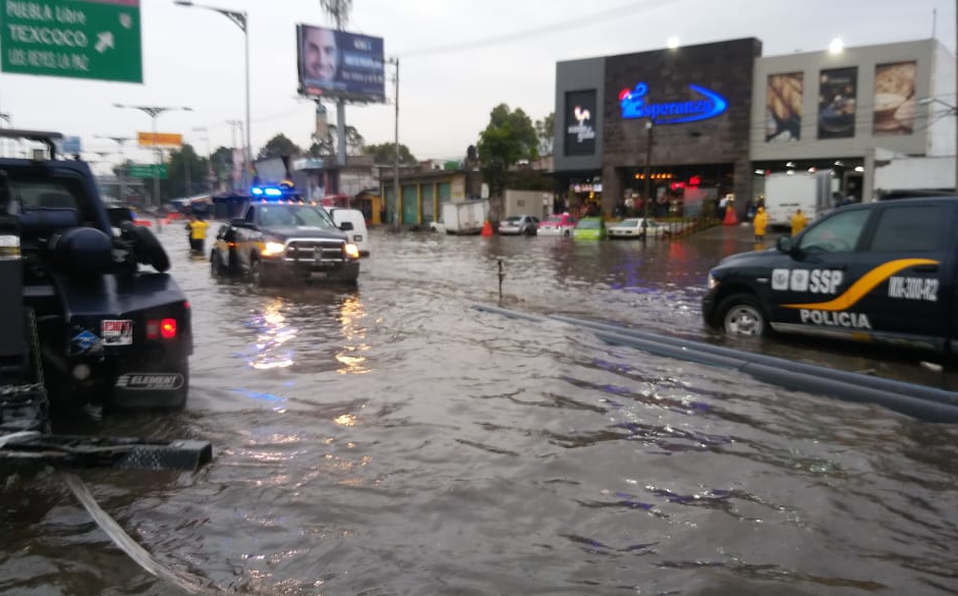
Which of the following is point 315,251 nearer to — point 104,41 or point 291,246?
point 291,246

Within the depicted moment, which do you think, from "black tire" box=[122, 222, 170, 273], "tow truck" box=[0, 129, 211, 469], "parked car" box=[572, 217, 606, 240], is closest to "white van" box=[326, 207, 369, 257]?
"tow truck" box=[0, 129, 211, 469]

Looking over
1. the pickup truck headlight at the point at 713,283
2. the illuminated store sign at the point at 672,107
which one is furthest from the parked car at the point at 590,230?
the pickup truck headlight at the point at 713,283

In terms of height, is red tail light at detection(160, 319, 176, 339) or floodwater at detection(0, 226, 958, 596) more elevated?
red tail light at detection(160, 319, 176, 339)

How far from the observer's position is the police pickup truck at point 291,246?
1413cm

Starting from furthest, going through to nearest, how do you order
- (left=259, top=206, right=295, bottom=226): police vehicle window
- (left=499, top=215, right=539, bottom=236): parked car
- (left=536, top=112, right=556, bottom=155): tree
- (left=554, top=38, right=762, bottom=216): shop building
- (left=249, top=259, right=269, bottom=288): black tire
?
1. (left=536, top=112, right=556, bottom=155): tree
2. (left=554, top=38, right=762, bottom=216): shop building
3. (left=499, top=215, right=539, bottom=236): parked car
4. (left=259, top=206, right=295, bottom=226): police vehicle window
5. (left=249, top=259, right=269, bottom=288): black tire

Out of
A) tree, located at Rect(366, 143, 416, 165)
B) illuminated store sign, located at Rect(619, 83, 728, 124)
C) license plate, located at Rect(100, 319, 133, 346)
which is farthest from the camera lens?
tree, located at Rect(366, 143, 416, 165)

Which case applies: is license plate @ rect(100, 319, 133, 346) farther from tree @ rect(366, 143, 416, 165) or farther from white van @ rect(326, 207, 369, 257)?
tree @ rect(366, 143, 416, 165)

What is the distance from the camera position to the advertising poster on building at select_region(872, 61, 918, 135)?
4069 cm

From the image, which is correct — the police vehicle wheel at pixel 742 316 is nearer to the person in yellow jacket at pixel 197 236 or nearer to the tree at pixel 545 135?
the person in yellow jacket at pixel 197 236

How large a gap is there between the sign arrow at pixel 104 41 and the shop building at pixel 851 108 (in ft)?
112

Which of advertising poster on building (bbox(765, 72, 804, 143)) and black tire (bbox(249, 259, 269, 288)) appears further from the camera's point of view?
Result: advertising poster on building (bbox(765, 72, 804, 143))

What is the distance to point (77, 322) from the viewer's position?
482cm

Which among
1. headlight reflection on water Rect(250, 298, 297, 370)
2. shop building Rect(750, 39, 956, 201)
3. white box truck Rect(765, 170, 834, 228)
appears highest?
shop building Rect(750, 39, 956, 201)

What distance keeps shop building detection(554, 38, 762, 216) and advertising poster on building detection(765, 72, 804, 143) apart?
120 cm
